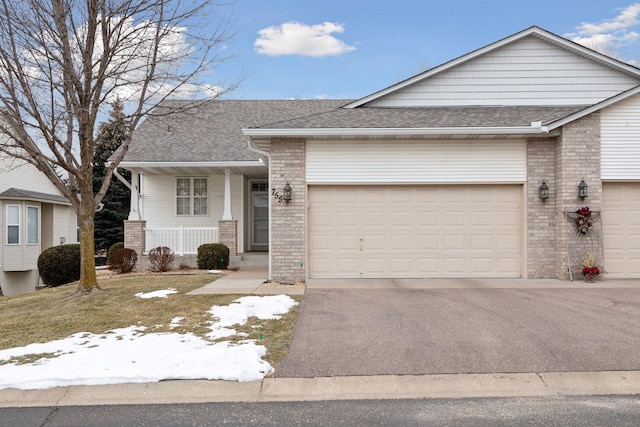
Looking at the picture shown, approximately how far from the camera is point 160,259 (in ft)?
47.1

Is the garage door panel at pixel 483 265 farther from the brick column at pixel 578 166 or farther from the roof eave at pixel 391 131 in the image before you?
the roof eave at pixel 391 131

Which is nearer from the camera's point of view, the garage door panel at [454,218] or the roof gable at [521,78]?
the garage door panel at [454,218]

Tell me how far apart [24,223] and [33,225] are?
1011 mm

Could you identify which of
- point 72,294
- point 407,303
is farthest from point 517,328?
point 72,294

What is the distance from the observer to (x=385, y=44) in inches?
691

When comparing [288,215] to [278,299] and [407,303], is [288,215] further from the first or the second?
[407,303]

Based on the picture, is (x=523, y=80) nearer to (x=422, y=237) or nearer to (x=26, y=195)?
(x=422, y=237)

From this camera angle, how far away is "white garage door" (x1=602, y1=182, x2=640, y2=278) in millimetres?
11109

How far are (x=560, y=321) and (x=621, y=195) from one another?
5.60 metres

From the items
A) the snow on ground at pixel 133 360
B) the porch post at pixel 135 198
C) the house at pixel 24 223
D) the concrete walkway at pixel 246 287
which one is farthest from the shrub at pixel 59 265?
the snow on ground at pixel 133 360

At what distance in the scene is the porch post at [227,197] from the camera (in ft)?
50.9

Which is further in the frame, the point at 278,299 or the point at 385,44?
the point at 385,44

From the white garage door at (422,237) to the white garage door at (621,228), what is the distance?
192 cm

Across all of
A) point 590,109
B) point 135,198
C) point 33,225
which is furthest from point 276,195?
point 33,225
